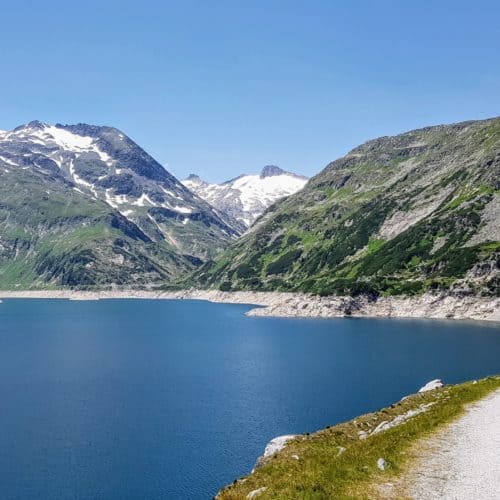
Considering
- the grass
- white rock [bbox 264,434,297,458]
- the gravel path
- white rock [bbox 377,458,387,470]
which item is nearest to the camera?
the gravel path

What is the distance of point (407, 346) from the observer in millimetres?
152375

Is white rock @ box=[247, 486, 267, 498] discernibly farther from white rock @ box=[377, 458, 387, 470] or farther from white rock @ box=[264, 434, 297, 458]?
white rock @ box=[264, 434, 297, 458]

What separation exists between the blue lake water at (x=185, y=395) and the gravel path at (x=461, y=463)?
35548 mm

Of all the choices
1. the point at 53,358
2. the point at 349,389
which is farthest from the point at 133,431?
the point at 53,358

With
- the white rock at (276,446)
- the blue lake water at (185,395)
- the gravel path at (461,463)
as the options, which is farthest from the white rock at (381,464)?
the blue lake water at (185,395)

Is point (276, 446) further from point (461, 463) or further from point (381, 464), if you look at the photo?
point (461, 463)

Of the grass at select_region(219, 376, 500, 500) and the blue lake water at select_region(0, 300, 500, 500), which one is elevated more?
the grass at select_region(219, 376, 500, 500)

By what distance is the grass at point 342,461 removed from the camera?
81.8 ft

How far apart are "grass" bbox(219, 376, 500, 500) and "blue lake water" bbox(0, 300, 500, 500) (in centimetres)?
2895

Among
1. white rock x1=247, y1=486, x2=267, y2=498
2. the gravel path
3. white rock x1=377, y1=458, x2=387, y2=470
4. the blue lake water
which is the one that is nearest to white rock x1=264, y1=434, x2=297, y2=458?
white rock x1=247, y1=486, x2=267, y2=498

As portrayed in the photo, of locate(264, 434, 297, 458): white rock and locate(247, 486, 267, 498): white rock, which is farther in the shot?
locate(264, 434, 297, 458): white rock

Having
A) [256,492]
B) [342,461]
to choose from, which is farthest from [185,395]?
[256,492]

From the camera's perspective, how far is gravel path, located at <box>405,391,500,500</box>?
24.1 m

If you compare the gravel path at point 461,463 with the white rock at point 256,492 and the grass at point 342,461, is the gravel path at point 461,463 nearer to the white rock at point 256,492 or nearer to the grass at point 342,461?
Result: the grass at point 342,461
